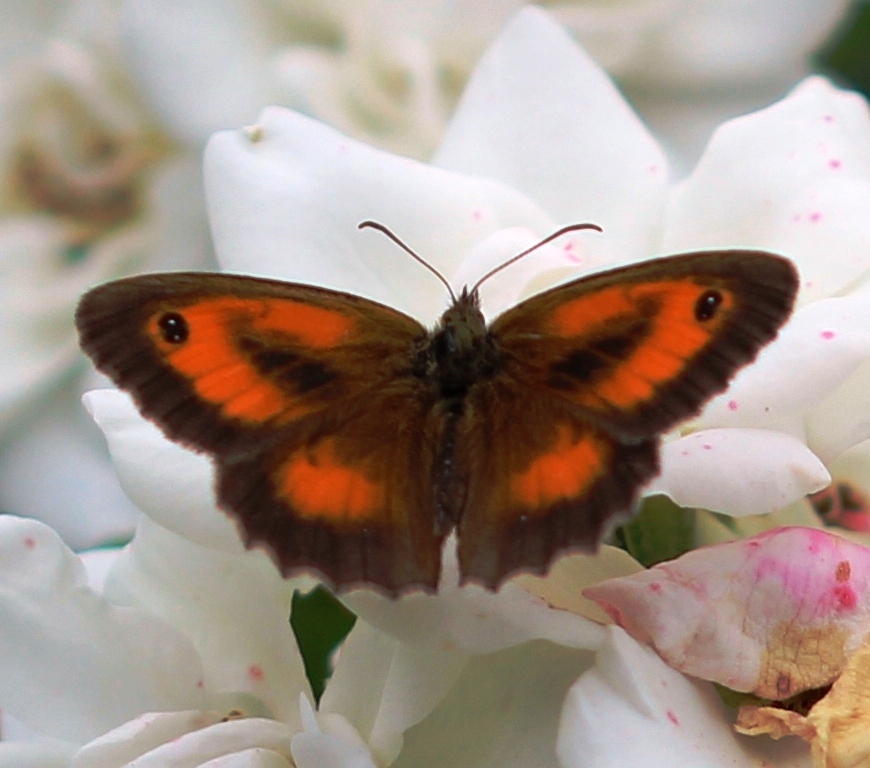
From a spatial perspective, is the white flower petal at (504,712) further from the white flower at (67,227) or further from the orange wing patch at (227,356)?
the white flower at (67,227)

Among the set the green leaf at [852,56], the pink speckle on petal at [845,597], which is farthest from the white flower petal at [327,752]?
the green leaf at [852,56]

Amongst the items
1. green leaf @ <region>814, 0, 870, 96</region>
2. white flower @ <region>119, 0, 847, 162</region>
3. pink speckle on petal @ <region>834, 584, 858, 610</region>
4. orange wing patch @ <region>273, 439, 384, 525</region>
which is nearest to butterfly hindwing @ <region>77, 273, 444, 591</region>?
orange wing patch @ <region>273, 439, 384, 525</region>

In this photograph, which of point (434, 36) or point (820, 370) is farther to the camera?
point (434, 36)

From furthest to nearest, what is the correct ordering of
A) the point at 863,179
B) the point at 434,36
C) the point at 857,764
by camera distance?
the point at 434,36, the point at 863,179, the point at 857,764

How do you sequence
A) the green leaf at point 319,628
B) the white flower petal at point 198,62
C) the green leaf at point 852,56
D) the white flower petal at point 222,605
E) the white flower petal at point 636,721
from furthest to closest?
1. the green leaf at point 852,56
2. the white flower petal at point 198,62
3. the green leaf at point 319,628
4. the white flower petal at point 222,605
5. the white flower petal at point 636,721

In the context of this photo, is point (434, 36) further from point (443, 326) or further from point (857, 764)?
point (857, 764)

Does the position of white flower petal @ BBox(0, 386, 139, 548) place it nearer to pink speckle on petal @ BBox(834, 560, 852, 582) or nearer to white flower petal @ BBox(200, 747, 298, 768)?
white flower petal @ BBox(200, 747, 298, 768)

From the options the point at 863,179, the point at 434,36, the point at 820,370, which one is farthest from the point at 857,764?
the point at 434,36
